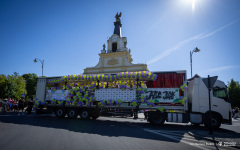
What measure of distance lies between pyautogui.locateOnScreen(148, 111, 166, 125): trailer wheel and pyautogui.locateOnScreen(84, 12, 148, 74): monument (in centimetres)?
2533

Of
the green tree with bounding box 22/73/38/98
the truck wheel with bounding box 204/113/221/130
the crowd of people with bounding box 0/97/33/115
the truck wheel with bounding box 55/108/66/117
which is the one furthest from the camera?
the green tree with bounding box 22/73/38/98

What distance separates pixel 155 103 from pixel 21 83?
163ft

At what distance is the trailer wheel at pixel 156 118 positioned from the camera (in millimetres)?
9086

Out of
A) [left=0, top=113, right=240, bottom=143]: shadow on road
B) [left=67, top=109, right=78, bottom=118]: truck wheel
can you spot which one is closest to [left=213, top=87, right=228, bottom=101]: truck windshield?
[left=0, top=113, right=240, bottom=143]: shadow on road

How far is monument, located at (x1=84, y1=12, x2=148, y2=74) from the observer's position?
35.2 meters

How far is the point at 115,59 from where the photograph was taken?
3659 cm

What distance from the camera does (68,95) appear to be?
1166 centimetres

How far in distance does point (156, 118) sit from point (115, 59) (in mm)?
28542

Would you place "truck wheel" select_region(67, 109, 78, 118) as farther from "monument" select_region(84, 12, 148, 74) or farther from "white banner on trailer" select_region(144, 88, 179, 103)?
"monument" select_region(84, 12, 148, 74)

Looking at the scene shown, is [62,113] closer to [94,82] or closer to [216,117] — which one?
[94,82]

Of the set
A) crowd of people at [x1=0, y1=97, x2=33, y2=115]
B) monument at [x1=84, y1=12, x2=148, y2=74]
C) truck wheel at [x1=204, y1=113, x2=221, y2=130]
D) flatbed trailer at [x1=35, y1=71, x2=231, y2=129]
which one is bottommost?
crowd of people at [x1=0, y1=97, x2=33, y2=115]

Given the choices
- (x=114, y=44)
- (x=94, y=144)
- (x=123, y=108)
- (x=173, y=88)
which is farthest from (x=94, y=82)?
(x=114, y=44)

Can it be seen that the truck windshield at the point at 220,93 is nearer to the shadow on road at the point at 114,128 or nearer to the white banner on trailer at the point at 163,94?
the shadow on road at the point at 114,128

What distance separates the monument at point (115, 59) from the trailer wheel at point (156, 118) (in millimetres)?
25330
